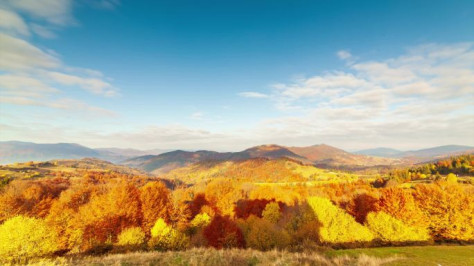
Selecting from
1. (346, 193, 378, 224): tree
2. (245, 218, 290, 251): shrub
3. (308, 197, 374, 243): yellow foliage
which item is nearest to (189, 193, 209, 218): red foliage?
(245, 218, 290, 251): shrub

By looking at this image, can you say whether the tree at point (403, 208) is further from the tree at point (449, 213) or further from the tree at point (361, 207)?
the tree at point (361, 207)

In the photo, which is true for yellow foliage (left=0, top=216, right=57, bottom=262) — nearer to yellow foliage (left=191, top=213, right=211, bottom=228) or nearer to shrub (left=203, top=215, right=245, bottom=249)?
shrub (left=203, top=215, right=245, bottom=249)

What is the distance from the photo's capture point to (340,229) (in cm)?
4903

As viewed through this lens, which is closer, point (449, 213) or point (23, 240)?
point (23, 240)

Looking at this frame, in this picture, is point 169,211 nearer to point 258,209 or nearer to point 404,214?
point 258,209

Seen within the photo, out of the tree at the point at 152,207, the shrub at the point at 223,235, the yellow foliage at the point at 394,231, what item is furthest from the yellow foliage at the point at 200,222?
the yellow foliage at the point at 394,231

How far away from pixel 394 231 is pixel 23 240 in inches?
2710

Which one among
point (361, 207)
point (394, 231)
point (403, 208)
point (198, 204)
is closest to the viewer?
point (394, 231)

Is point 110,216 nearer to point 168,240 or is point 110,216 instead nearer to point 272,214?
point 168,240

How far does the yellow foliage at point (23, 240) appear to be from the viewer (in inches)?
1299

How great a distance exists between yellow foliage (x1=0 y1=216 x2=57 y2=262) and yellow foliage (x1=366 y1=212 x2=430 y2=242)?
211ft

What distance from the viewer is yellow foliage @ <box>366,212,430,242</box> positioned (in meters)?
46.0

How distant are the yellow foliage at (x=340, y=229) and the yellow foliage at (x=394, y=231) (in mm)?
2121

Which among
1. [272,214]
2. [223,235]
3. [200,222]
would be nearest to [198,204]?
[200,222]
